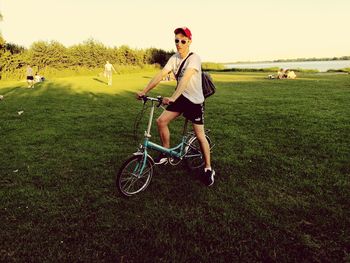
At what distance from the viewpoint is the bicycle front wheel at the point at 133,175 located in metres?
4.27

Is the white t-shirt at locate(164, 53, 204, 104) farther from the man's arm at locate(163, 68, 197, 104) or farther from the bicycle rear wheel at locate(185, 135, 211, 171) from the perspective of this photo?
the bicycle rear wheel at locate(185, 135, 211, 171)

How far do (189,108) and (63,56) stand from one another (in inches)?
1731

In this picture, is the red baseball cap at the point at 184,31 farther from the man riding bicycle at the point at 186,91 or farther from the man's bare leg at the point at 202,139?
the man's bare leg at the point at 202,139

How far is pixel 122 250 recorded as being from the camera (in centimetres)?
323

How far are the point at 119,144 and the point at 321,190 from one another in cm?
455

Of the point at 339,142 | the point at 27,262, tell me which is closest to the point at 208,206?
the point at 27,262

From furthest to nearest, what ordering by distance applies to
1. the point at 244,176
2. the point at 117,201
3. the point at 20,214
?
the point at 244,176 < the point at 117,201 < the point at 20,214

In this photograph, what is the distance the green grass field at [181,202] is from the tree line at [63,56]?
33.5 meters

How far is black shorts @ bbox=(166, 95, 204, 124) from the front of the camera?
441 cm

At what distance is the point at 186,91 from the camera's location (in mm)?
4328

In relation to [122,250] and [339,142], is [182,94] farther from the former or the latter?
[339,142]

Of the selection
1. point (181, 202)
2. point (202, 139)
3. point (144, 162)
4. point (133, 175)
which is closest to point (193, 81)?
point (202, 139)

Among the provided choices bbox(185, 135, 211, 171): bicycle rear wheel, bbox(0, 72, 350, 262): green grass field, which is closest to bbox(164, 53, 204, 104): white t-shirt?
bbox(185, 135, 211, 171): bicycle rear wheel

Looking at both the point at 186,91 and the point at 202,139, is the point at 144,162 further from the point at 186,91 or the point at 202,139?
the point at 186,91
